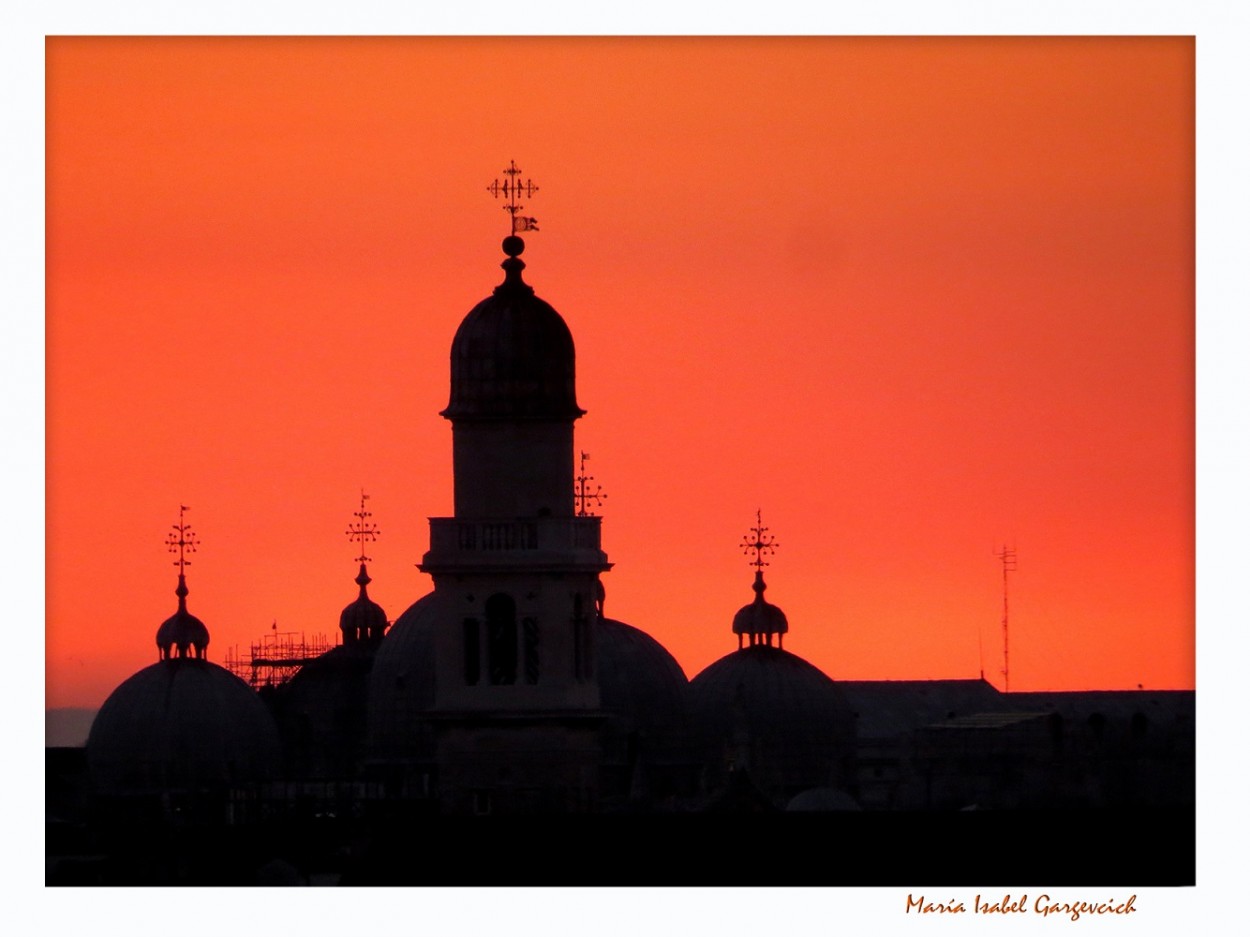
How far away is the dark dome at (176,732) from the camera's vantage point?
5384 inches

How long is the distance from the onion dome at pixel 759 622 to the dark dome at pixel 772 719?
49cm

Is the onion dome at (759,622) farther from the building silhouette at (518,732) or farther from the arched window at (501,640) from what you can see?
the arched window at (501,640)

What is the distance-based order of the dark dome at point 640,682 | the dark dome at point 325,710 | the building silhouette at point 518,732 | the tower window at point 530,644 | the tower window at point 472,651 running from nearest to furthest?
1. the building silhouette at point 518,732
2. the tower window at point 530,644
3. the tower window at point 472,651
4. the dark dome at point 640,682
5. the dark dome at point 325,710

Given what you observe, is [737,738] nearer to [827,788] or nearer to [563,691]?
[827,788]

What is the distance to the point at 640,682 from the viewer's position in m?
129

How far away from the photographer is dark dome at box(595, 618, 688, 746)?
128 metres

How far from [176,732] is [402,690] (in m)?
9.67

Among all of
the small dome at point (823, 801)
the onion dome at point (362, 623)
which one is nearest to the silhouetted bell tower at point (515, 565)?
the small dome at point (823, 801)

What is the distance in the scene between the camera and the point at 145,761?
138 meters

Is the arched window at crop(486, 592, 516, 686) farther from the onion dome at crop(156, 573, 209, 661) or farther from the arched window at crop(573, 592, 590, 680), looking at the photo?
the onion dome at crop(156, 573, 209, 661)

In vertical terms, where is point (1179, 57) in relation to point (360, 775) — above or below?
above

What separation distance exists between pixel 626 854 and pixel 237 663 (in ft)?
188

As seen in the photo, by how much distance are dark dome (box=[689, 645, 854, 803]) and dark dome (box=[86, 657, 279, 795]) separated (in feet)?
29.9

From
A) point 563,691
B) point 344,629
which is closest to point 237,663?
point 344,629
